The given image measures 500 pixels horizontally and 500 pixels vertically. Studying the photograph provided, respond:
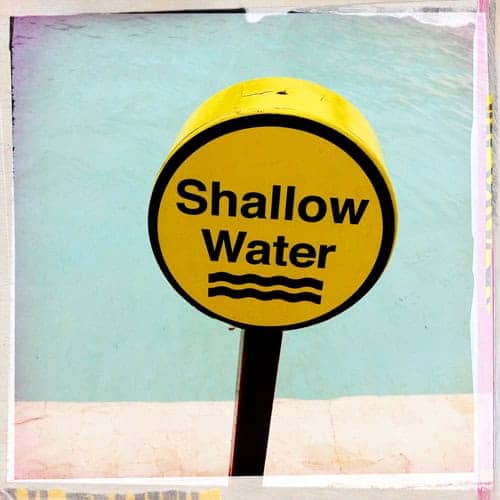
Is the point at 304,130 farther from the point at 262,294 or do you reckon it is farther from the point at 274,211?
the point at 262,294

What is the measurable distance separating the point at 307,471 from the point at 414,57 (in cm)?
87

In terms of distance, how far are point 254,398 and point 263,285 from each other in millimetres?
280

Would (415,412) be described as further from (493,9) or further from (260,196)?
(493,9)

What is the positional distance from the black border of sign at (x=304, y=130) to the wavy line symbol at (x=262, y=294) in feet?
0.21

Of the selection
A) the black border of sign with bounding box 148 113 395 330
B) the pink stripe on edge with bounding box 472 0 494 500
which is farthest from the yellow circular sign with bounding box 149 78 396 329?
the pink stripe on edge with bounding box 472 0 494 500

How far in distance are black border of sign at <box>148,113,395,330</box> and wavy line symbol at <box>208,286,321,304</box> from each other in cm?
6

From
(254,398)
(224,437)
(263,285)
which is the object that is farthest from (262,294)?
(224,437)

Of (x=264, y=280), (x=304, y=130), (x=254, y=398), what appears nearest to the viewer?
(x=304, y=130)

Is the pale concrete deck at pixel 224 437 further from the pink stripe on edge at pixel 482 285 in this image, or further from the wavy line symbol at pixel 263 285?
the wavy line symbol at pixel 263 285

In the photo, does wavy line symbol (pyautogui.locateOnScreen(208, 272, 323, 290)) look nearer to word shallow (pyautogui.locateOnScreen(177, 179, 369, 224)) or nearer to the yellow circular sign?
the yellow circular sign

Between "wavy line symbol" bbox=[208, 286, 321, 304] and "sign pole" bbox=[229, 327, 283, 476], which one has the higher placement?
"wavy line symbol" bbox=[208, 286, 321, 304]

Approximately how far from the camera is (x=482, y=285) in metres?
1.30

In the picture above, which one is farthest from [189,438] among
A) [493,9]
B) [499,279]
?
[493,9]

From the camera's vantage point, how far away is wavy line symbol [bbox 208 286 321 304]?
1128 mm
